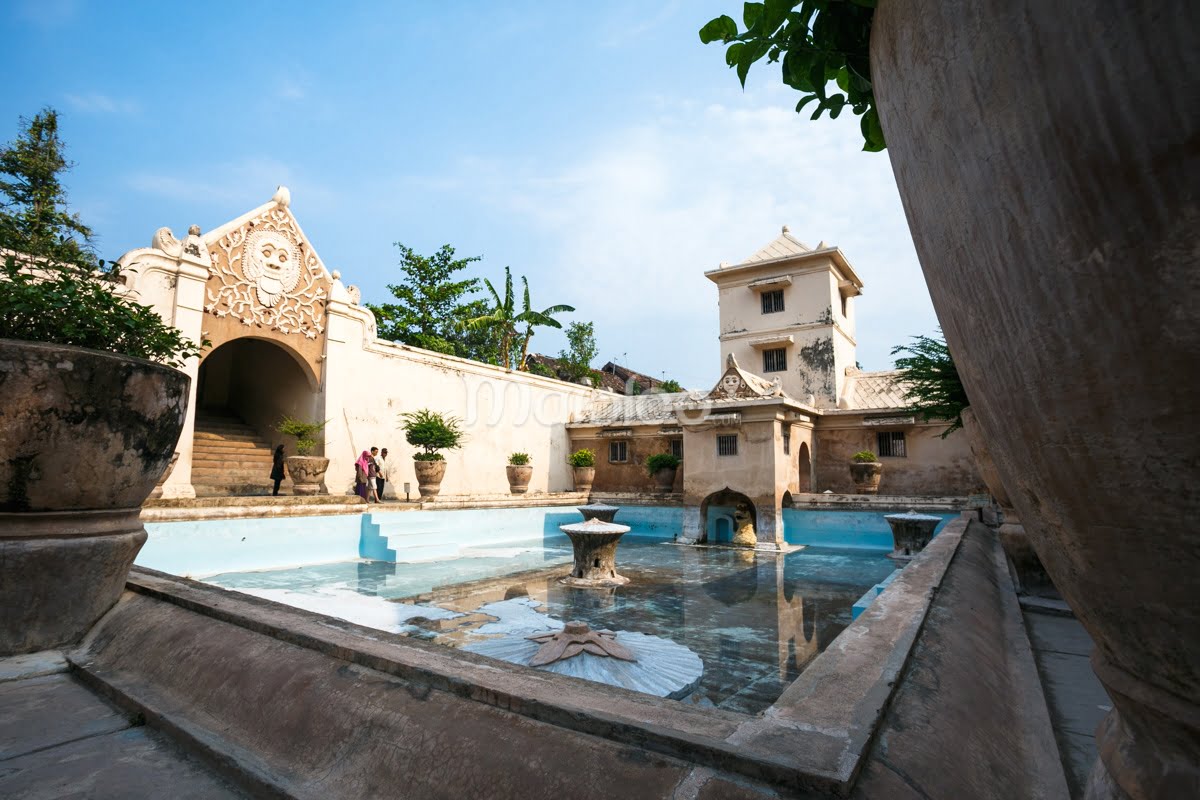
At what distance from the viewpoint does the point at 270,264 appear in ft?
40.3

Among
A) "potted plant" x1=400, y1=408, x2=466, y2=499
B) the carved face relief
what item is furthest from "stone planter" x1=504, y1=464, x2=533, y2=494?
the carved face relief

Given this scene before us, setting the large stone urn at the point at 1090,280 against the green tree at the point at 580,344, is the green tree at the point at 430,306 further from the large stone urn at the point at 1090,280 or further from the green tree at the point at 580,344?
the large stone urn at the point at 1090,280

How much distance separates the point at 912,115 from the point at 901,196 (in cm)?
13

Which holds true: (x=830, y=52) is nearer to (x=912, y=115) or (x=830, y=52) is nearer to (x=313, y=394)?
(x=912, y=115)

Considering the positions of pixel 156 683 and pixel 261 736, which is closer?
pixel 261 736

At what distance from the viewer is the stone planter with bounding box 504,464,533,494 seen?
50.4 feet

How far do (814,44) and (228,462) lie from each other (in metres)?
14.6

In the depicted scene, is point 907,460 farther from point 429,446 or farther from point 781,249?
point 429,446

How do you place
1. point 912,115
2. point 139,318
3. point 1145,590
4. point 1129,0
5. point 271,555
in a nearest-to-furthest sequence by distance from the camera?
point 1129,0
point 1145,590
point 912,115
point 139,318
point 271,555

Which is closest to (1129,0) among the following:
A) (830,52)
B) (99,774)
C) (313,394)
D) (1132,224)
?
(1132,224)

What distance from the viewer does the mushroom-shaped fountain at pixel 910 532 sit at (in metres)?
9.14

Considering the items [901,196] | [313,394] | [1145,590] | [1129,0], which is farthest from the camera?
[313,394]

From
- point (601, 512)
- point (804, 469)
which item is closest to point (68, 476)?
point (601, 512)

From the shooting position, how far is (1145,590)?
2.03 ft
